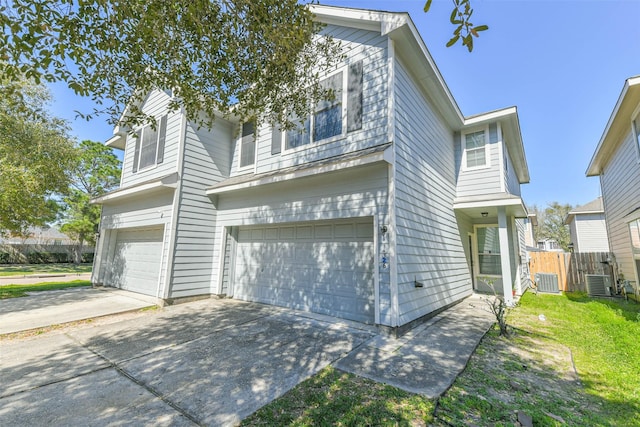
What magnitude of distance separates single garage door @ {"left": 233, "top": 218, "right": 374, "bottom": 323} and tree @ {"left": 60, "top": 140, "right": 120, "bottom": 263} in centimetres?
1905

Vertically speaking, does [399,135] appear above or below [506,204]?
above

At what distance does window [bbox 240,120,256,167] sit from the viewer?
28.5 feet

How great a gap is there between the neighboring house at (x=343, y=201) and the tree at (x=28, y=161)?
2.45 metres

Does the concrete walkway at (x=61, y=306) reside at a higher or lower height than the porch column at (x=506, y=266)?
lower

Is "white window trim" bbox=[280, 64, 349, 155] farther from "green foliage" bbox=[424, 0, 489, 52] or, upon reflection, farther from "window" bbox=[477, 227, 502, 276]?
"window" bbox=[477, 227, 502, 276]

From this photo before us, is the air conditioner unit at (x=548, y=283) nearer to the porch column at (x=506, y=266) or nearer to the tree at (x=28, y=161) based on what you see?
the porch column at (x=506, y=266)

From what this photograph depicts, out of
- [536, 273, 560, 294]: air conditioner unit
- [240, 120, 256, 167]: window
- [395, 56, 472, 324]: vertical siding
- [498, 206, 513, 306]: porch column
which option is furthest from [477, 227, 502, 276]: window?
[240, 120, 256, 167]: window

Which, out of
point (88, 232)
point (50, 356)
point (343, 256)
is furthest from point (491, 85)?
point (88, 232)

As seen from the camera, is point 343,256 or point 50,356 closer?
point 50,356

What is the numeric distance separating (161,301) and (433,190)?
25.6ft

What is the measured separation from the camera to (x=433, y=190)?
288 inches

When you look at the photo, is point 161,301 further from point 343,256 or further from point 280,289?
point 343,256

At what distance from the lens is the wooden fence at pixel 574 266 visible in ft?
37.6

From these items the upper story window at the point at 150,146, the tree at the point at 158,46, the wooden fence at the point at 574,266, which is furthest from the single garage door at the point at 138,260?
the wooden fence at the point at 574,266
